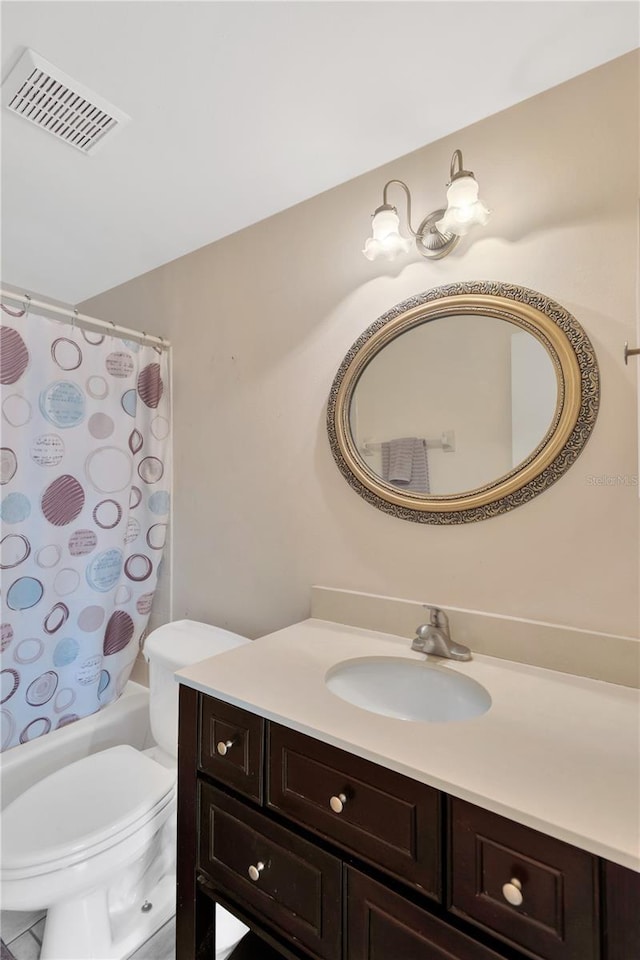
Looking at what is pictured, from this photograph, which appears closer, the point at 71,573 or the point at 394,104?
the point at 394,104

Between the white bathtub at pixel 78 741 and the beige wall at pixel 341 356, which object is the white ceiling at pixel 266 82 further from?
the white bathtub at pixel 78 741

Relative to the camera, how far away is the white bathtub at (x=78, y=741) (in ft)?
4.90

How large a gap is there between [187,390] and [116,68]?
40.5 inches

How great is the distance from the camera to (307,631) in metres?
1.30

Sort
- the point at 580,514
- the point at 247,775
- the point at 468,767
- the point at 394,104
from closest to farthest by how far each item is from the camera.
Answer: the point at 468,767, the point at 247,775, the point at 580,514, the point at 394,104

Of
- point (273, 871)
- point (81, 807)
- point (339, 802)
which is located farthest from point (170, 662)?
point (339, 802)

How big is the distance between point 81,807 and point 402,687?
98cm

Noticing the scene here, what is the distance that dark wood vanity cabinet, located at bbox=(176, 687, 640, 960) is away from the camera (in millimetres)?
575

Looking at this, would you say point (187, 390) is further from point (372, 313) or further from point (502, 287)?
point (502, 287)

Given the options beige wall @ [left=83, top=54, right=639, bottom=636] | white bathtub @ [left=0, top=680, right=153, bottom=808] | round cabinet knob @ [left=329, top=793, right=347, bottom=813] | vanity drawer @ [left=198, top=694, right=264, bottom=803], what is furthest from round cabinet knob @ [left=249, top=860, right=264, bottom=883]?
white bathtub @ [left=0, top=680, right=153, bottom=808]

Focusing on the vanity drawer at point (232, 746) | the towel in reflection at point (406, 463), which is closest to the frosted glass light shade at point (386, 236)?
the towel in reflection at point (406, 463)

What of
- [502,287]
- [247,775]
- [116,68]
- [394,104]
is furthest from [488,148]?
[247,775]

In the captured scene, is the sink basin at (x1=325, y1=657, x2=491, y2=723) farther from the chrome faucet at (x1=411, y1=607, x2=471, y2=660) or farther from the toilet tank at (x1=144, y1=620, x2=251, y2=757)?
the toilet tank at (x1=144, y1=620, x2=251, y2=757)

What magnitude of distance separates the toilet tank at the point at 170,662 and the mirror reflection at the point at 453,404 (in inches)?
30.9
